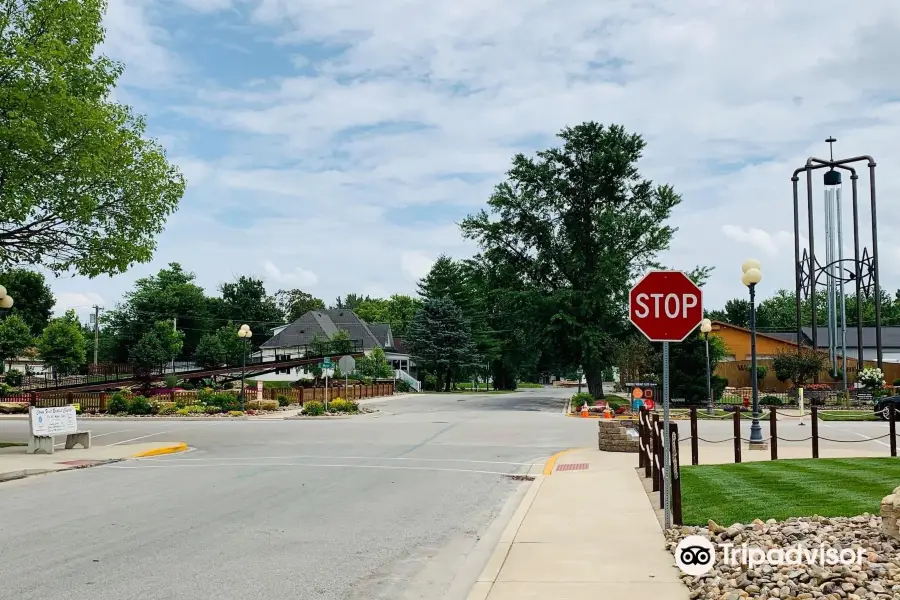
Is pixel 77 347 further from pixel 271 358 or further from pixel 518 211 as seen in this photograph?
pixel 518 211

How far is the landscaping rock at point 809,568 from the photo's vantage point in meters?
5.84

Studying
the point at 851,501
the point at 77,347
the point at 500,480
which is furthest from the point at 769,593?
the point at 77,347

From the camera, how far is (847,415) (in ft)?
109

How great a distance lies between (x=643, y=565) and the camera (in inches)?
292

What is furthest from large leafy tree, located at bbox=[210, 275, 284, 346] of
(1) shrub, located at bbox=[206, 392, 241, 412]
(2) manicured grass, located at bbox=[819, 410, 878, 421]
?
(2) manicured grass, located at bbox=[819, 410, 878, 421]

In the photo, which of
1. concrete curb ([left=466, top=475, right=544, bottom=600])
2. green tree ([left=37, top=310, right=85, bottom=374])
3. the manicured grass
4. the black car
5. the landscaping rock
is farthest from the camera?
green tree ([left=37, top=310, right=85, bottom=374])

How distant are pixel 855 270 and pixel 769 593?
44.9m

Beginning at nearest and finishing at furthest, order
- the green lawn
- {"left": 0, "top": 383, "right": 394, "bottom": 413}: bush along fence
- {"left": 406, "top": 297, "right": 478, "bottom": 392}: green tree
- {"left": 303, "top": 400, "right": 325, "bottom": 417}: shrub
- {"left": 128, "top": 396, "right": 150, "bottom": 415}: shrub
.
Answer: the green lawn → {"left": 303, "top": 400, "right": 325, "bottom": 417}: shrub → {"left": 128, "top": 396, "right": 150, "bottom": 415}: shrub → {"left": 0, "top": 383, "right": 394, "bottom": 413}: bush along fence → {"left": 406, "top": 297, "right": 478, "bottom": 392}: green tree

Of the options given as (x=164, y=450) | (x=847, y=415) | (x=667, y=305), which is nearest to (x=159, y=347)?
(x=164, y=450)

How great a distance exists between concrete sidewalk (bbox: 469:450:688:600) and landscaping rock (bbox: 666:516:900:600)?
0.38 metres

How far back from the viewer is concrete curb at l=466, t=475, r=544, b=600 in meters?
6.67

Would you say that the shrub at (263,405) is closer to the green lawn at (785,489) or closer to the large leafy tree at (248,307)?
the green lawn at (785,489)

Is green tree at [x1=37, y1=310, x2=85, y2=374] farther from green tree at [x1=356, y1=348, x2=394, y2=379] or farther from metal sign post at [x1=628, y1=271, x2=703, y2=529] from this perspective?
metal sign post at [x1=628, y1=271, x2=703, y2=529]

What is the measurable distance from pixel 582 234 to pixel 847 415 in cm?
2174
